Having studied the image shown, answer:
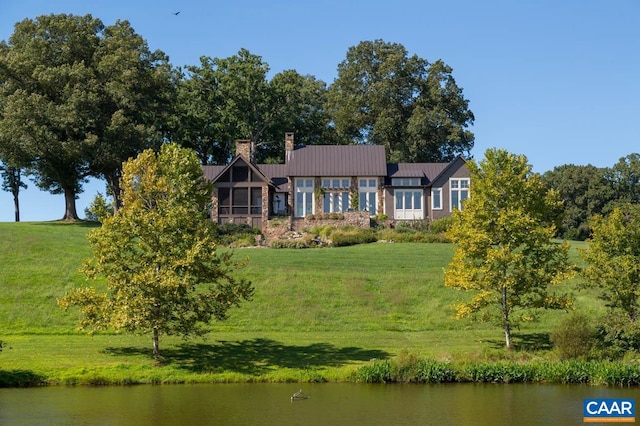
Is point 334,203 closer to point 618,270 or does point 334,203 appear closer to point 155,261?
point 618,270

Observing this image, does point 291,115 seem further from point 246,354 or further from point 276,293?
point 246,354

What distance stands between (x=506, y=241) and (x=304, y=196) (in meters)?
28.3

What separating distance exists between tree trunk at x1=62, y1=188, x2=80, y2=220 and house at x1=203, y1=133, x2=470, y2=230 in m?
12.4

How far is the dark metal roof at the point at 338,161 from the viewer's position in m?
58.8

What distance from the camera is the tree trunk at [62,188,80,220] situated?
63.2m

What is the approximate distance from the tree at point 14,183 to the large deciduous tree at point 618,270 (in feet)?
171

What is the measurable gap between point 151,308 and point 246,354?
4.33 m

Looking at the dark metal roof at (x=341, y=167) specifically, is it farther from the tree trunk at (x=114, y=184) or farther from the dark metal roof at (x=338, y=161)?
the tree trunk at (x=114, y=184)

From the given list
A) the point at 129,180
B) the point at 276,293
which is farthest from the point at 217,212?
the point at 129,180

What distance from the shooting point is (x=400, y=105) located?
72688mm

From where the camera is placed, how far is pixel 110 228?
2970 cm

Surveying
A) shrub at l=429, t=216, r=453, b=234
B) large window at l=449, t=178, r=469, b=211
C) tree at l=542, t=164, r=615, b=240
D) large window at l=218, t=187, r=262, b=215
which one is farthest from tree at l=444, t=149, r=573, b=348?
tree at l=542, t=164, r=615, b=240

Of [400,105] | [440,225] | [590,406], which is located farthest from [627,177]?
[590,406]

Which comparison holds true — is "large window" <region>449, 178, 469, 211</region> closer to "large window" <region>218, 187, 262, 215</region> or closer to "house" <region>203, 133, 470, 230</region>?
"house" <region>203, 133, 470, 230</region>
